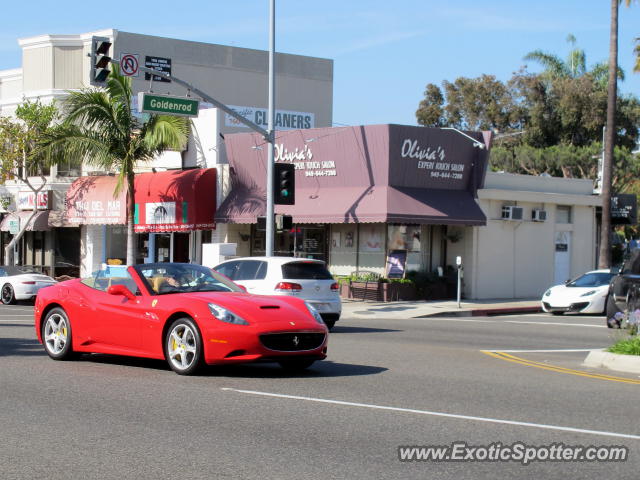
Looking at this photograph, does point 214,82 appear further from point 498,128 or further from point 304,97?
point 498,128

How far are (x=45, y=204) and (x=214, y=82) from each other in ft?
40.2

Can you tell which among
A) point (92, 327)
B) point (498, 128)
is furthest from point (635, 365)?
point (498, 128)

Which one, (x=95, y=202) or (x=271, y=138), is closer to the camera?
(x=271, y=138)

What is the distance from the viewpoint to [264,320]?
35.4ft

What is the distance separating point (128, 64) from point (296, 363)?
13682mm

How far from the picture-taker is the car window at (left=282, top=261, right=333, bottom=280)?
61.0 feet

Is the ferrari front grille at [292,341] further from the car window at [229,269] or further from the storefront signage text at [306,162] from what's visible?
the storefront signage text at [306,162]

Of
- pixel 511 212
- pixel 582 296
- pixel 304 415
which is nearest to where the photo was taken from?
pixel 304 415

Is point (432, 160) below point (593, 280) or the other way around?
the other way around

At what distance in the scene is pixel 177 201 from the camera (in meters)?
33.8

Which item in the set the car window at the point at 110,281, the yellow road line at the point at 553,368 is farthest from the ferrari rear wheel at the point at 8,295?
the yellow road line at the point at 553,368

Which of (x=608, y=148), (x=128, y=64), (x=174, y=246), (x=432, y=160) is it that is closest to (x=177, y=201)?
(x=174, y=246)

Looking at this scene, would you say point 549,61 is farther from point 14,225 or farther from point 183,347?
point 183,347

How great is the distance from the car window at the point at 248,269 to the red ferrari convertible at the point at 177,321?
609 cm
